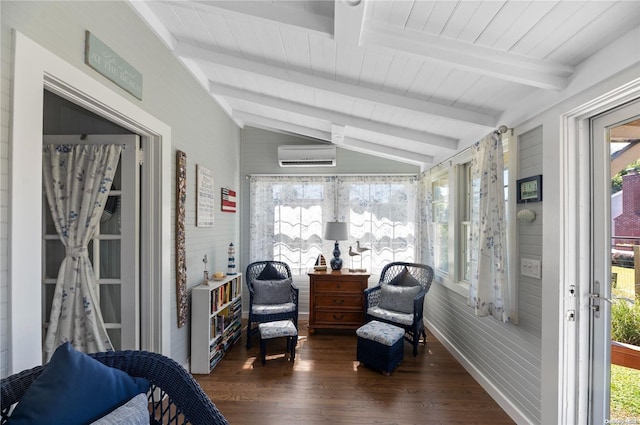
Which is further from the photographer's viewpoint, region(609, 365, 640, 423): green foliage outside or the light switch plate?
the light switch plate

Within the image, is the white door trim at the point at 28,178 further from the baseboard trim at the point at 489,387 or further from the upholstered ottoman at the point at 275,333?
the baseboard trim at the point at 489,387

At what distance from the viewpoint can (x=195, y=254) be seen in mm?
2828

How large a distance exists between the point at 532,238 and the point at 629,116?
0.83m

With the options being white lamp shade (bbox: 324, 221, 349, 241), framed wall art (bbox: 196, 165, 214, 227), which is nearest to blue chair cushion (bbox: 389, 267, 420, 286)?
white lamp shade (bbox: 324, 221, 349, 241)

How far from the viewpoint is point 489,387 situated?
2.36 metres

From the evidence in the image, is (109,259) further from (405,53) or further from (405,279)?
(405,279)

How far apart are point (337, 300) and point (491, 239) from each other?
2.03 metres

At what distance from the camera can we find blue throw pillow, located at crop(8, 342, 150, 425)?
36.1 inches

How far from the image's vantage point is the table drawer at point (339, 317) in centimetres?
358

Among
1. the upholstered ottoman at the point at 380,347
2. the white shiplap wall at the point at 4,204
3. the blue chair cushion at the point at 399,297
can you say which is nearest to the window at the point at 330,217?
the blue chair cushion at the point at 399,297

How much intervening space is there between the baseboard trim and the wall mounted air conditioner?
2667mm

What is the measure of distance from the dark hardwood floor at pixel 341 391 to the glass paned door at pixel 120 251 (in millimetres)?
909

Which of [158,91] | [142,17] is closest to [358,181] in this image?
[158,91]

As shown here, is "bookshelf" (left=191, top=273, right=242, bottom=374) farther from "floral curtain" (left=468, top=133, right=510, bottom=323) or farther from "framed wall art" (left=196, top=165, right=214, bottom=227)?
"floral curtain" (left=468, top=133, right=510, bottom=323)
